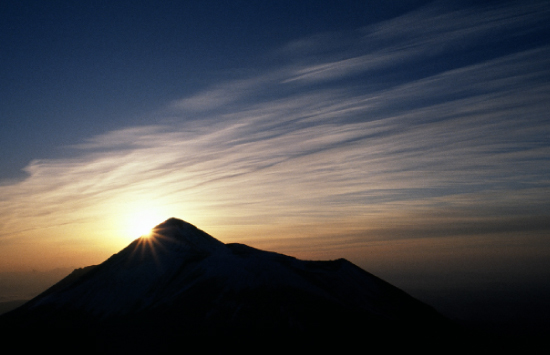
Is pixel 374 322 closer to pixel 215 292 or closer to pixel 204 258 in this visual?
pixel 215 292

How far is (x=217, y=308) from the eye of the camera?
301 ft

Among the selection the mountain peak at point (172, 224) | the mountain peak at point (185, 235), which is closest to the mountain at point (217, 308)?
the mountain peak at point (185, 235)

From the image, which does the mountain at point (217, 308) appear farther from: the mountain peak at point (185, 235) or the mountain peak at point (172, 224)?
the mountain peak at point (172, 224)

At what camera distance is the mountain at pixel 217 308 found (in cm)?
8175

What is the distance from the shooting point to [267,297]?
9338 cm

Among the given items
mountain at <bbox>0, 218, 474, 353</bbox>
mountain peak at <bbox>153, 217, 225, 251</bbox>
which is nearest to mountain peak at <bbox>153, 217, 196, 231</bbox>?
mountain peak at <bbox>153, 217, 225, 251</bbox>

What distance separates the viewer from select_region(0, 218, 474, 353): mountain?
8175 cm

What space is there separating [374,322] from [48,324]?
273 feet

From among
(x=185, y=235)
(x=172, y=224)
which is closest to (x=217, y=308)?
(x=185, y=235)

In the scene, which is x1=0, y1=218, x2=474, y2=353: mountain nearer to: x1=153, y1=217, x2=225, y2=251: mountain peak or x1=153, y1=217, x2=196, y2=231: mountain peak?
x1=153, y1=217, x2=225, y2=251: mountain peak

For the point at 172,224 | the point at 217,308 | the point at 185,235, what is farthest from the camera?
the point at 172,224

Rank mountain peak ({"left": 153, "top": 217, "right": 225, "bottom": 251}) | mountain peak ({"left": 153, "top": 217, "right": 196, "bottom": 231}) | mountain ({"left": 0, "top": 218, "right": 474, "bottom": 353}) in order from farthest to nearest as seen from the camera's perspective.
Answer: mountain peak ({"left": 153, "top": 217, "right": 196, "bottom": 231})
mountain peak ({"left": 153, "top": 217, "right": 225, "bottom": 251})
mountain ({"left": 0, "top": 218, "right": 474, "bottom": 353})

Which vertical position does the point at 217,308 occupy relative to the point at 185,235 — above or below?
below

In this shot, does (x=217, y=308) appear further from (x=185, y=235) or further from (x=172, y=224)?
(x=172, y=224)
